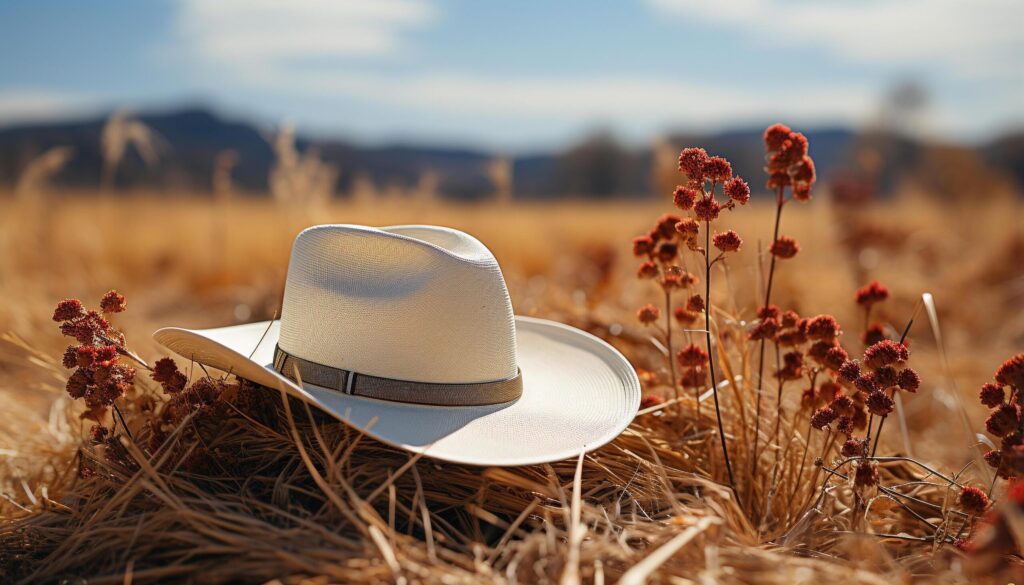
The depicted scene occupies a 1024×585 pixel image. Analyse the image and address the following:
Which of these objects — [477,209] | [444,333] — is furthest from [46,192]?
[444,333]

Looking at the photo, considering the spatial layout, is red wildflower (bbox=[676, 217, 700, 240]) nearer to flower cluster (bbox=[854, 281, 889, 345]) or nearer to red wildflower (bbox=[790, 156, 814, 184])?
red wildflower (bbox=[790, 156, 814, 184])

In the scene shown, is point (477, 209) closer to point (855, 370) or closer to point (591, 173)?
point (855, 370)

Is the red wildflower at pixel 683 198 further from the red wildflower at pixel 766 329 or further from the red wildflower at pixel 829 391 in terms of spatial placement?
the red wildflower at pixel 829 391

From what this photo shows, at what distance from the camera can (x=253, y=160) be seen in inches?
1566

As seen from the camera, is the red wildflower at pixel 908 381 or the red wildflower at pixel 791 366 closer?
the red wildflower at pixel 908 381

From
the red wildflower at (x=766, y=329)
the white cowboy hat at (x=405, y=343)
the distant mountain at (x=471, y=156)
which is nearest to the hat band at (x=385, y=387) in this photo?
the white cowboy hat at (x=405, y=343)

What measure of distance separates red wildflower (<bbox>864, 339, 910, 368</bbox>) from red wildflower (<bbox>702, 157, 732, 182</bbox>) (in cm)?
43

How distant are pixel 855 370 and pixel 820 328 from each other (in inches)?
4.4

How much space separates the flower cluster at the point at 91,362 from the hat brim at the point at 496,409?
98mm

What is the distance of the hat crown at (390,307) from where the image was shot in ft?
4.65

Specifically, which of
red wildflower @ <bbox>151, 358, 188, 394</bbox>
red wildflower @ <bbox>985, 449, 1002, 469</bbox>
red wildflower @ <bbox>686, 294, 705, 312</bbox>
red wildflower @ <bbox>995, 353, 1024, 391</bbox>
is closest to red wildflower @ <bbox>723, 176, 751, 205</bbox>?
red wildflower @ <bbox>686, 294, 705, 312</bbox>

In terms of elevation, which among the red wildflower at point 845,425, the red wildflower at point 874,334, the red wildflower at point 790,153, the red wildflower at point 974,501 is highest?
the red wildflower at point 790,153

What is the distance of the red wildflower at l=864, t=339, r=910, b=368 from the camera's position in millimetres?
1359

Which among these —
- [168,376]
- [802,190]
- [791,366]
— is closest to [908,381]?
[791,366]
